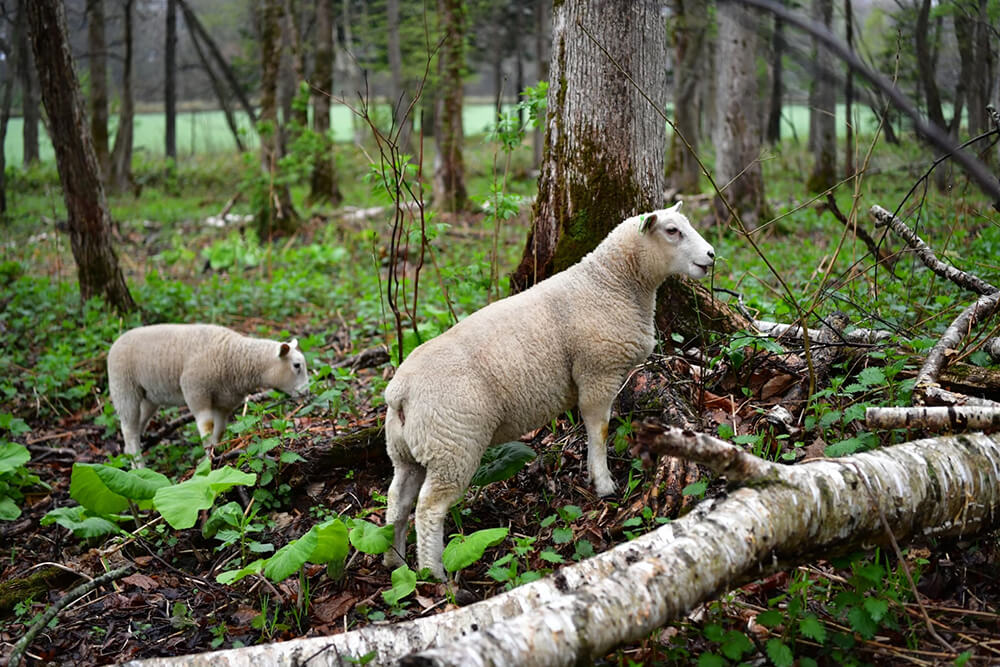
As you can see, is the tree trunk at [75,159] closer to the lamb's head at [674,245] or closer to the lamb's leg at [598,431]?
the lamb's leg at [598,431]

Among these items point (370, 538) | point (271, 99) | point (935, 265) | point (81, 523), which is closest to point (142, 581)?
point (81, 523)

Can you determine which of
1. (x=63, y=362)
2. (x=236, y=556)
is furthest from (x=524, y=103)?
(x=63, y=362)

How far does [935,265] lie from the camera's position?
4418 mm

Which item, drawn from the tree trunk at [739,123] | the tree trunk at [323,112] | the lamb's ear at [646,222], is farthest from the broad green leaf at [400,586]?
the tree trunk at [323,112]

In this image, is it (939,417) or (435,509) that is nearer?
(939,417)

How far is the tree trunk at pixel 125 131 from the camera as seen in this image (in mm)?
24688

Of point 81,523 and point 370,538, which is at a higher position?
point 370,538

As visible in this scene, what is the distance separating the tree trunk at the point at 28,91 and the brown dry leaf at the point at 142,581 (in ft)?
58.6

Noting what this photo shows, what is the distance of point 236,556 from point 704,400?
2.92 metres

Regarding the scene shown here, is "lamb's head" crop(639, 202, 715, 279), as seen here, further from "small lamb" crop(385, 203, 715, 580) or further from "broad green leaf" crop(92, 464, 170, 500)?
"broad green leaf" crop(92, 464, 170, 500)

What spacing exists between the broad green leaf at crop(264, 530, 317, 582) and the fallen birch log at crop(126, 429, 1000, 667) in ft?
1.50

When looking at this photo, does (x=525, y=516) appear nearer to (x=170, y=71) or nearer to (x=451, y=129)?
(x=451, y=129)

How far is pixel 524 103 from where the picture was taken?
5.12m

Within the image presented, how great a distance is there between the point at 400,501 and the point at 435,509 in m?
0.40
